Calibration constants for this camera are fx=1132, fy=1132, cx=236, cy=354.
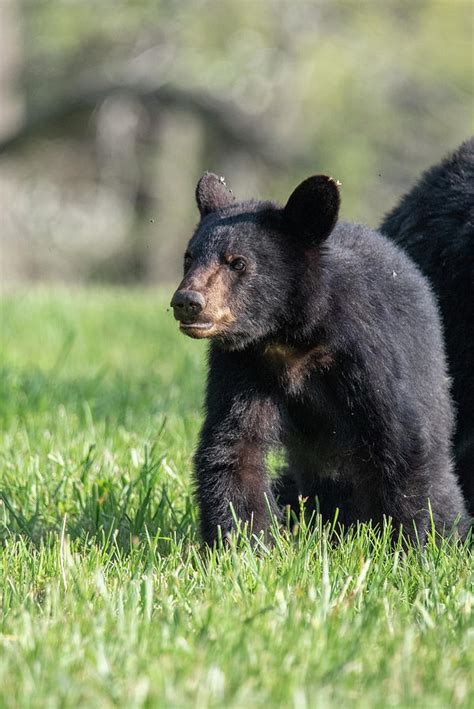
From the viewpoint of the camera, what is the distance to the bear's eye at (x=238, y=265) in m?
3.83

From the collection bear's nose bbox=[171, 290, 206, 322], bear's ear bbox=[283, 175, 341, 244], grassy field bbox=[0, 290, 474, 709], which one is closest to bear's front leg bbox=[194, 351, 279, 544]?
grassy field bbox=[0, 290, 474, 709]

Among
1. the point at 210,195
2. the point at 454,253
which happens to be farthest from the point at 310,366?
the point at 454,253

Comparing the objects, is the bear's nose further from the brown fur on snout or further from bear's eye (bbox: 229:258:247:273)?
bear's eye (bbox: 229:258:247:273)

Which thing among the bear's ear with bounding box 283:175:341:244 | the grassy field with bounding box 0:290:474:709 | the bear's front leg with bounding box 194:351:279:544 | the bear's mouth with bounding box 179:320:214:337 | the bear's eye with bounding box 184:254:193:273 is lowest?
the grassy field with bounding box 0:290:474:709

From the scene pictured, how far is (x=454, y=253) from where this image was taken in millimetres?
4879

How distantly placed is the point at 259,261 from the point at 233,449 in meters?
0.66

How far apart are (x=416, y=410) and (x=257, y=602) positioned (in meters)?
1.17

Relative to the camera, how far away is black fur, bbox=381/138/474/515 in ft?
15.7

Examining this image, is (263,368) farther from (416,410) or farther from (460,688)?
(460,688)

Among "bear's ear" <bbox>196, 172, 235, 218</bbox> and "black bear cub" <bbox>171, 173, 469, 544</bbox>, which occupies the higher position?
"bear's ear" <bbox>196, 172, 235, 218</bbox>

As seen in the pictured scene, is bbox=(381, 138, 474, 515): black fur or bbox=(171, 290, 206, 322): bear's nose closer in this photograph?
bbox=(171, 290, 206, 322): bear's nose

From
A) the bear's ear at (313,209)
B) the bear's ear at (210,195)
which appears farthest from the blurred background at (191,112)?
the bear's ear at (313,209)

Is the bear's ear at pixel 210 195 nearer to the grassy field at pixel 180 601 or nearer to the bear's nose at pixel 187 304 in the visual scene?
the bear's nose at pixel 187 304

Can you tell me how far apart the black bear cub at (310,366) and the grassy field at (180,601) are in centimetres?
23
